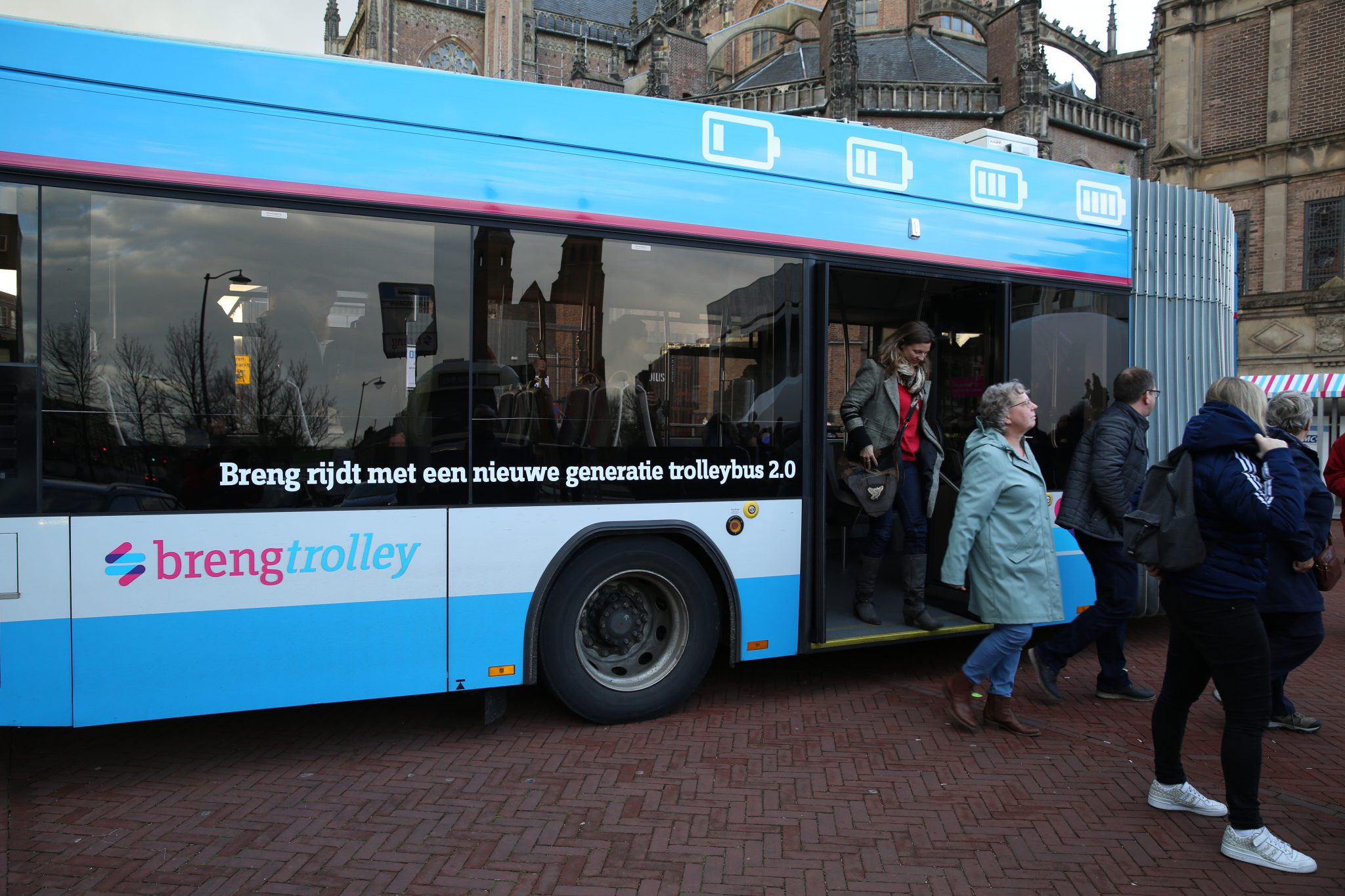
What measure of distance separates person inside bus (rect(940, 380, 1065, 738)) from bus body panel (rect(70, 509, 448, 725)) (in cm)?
247

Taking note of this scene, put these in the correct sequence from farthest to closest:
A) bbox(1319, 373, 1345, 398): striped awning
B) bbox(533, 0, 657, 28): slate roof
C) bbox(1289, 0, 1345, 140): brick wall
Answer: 1. bbox(533, 0, 657, 28): slate roof
2. bbox(1289, 0, 1345, 140): brick wall
3. bbox(1319, 373, 1345, 398): striped awning

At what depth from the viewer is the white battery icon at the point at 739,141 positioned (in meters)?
4.67

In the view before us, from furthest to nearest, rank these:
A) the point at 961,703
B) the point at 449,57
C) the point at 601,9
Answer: the point at 601,9
the point at 449,57
the point at 961,703

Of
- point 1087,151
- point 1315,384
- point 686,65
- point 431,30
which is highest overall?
point 431,30

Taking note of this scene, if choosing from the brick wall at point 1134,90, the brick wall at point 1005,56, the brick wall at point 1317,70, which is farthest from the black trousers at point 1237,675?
the brick wall at point 1134,90

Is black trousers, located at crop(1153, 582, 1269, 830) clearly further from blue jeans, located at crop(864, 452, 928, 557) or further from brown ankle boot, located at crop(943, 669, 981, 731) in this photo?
blue jeans, located at crop(864, 452, 928, 557)

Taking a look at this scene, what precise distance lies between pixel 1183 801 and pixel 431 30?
56625 mm

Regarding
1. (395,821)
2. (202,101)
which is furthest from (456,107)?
(395,821)

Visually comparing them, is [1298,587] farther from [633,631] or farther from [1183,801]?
[633,631]

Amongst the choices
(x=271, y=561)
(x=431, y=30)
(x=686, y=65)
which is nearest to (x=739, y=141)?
(x=271, y=561)

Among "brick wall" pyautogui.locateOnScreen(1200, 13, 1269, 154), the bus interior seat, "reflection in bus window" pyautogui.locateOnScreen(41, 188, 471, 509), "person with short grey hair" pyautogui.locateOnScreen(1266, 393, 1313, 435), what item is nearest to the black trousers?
"person with short grey hair" pyautogui.locateOnScreen(1266, 393, 1313, 435)

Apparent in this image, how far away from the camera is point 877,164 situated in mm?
5129

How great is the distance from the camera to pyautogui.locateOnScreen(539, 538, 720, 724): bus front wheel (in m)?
4.31

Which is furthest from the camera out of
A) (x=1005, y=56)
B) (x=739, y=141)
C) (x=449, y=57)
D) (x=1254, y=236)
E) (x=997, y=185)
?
(x=449, y=57)
